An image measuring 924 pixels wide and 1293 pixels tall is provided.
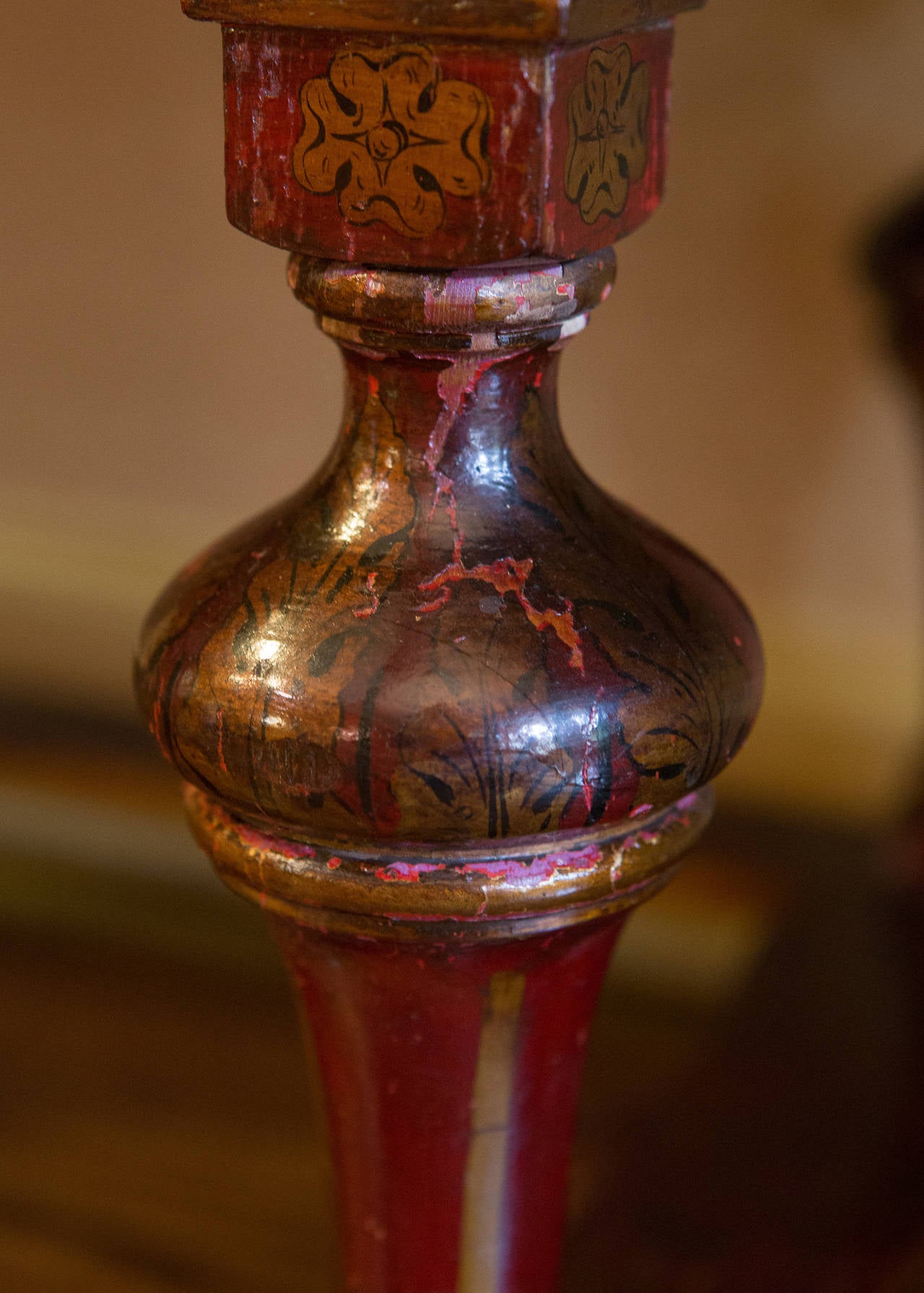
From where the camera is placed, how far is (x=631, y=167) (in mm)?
274

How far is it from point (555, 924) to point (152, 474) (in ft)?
3.81

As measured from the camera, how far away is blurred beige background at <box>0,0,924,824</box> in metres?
1.08

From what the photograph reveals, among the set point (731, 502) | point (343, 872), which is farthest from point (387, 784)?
point (731, 502)

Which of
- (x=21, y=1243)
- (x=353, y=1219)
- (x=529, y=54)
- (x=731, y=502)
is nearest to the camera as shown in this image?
(x=529, y=54)

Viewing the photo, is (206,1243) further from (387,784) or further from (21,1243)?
(387,784)

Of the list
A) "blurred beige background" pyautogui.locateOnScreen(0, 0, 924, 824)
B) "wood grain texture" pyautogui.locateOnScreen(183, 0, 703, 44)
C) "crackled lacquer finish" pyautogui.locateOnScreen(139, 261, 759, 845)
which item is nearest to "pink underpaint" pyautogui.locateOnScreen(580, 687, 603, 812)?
"crackled lacquer finish" pyautogui.locateOnScreen(139, 261, 759, 845)

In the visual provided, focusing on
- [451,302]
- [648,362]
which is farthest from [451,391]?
[648,362]

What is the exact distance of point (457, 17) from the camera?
0.72ft

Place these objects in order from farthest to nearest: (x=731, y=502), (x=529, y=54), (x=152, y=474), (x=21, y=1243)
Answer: (x=152, y=474) < (x=731, y=502) < (x=21, y=1243) < (x=529, y=54)

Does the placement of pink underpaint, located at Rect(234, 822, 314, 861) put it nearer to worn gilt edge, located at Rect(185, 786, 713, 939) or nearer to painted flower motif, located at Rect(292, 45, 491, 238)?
worn gilt edge, located at Rect(185, 786, 713, 939)

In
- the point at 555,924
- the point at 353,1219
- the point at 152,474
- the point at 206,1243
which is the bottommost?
the point at 206,1243

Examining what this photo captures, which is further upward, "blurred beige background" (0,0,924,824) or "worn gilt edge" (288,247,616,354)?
"worn gilt edge" (288,247,616,354)

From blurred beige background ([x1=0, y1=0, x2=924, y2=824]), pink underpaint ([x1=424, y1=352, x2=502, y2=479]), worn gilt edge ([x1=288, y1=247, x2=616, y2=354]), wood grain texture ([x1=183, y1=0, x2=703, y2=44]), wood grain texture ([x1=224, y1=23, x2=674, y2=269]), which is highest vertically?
wood grain texture ([x1=183, y1=0, x2=703, y2=44])

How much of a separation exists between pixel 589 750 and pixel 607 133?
11 cm
